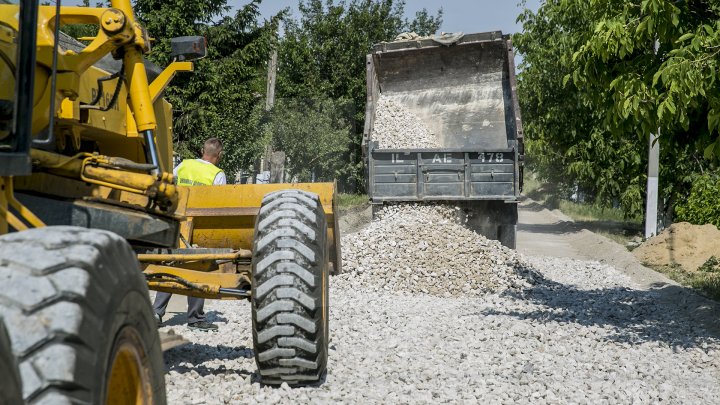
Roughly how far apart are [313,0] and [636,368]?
30.5m

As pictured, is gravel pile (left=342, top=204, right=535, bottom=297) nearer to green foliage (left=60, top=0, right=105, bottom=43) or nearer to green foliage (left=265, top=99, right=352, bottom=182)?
green foliage (left=60, top=0, right=105, bottom=43)

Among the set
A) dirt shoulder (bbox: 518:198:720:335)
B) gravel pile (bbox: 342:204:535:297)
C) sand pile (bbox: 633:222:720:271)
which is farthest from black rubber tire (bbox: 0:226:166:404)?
sand pile (bbox: 633:222:720:271)

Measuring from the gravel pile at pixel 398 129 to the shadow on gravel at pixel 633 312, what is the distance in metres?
3.30

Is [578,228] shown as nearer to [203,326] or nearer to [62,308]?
[203,326]

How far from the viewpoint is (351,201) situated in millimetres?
31562

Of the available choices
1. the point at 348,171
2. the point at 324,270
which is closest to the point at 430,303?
the point at 324,270

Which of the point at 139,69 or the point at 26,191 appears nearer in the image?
the point at 26,191

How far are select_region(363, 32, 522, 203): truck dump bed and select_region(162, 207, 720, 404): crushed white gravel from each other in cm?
86

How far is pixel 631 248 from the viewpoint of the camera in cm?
2009

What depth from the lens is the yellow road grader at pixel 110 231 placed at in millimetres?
2188

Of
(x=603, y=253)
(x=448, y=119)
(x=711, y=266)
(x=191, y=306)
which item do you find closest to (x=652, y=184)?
(x=603, y=253)

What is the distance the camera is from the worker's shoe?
8.28 meters

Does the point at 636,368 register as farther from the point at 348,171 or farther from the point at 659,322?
the point at 348,171

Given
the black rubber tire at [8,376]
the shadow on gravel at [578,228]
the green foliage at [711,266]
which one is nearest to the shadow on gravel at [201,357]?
the black rubber tire at [8,376]
